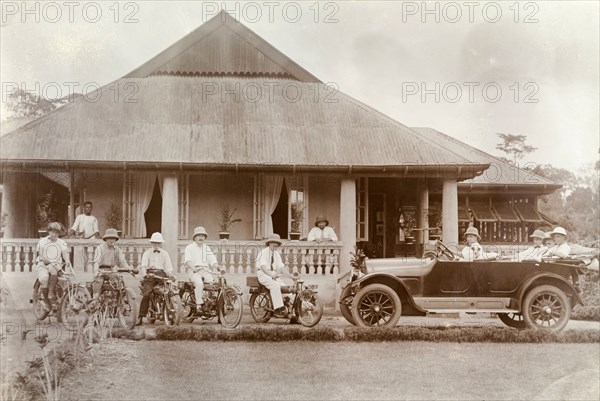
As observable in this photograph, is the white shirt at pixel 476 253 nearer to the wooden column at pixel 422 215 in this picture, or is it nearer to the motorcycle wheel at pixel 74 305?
the wooden column at pixel 422 215

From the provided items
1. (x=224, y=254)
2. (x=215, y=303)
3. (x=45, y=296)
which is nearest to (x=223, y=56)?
(x=224, y=254)

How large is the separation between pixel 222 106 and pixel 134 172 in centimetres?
159

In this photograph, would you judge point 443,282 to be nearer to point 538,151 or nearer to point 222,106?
point 538,151

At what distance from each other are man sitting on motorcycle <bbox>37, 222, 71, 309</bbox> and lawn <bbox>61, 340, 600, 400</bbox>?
897 mm

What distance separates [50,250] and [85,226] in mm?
644

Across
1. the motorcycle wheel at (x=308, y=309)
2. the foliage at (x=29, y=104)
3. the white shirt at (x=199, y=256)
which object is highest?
the foliage at (x=29, y=104)

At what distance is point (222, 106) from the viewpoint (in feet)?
31.1

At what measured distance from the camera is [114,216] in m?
8.91

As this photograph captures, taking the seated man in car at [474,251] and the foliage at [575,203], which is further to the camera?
the seated man in car at [474,251]

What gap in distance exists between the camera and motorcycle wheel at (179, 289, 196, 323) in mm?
8031

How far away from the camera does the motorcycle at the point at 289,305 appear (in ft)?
27.2

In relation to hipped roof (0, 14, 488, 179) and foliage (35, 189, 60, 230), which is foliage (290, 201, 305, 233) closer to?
hipped roof (0, 14, 488, 179)

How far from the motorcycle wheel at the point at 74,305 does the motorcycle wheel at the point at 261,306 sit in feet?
6.34

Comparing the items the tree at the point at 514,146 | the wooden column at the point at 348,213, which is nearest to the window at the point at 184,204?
the wooden column at the point at 348,213
